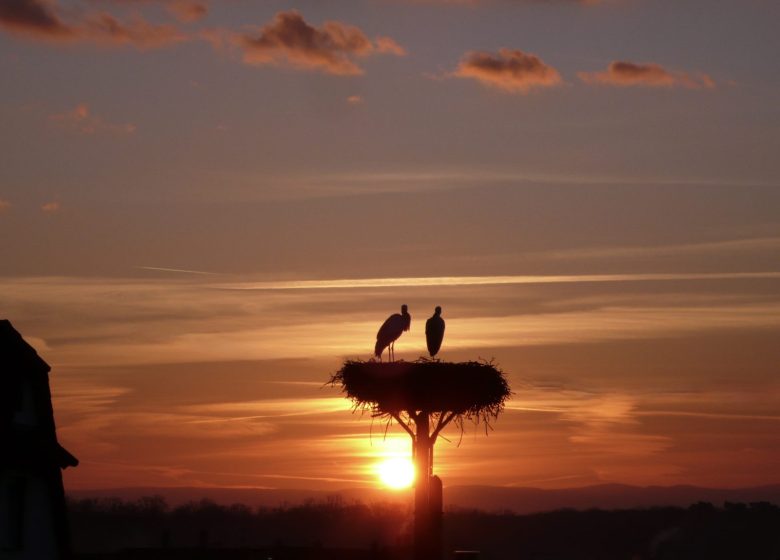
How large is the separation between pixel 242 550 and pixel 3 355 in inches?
542

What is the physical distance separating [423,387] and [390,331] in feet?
18.6

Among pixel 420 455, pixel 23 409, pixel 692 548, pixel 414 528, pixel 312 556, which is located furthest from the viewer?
pixel 692 548

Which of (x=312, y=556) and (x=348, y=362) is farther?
(x=312, y=556)

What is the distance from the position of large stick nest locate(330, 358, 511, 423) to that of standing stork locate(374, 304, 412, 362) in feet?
14.4

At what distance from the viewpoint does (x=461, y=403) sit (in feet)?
106

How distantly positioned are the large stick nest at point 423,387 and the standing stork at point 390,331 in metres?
4.40

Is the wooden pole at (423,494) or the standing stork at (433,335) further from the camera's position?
the standing stork at (433,335)

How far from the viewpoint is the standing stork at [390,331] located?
1469 inches

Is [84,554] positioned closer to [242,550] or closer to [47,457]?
[242,550]

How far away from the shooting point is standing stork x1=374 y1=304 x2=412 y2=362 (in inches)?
1469

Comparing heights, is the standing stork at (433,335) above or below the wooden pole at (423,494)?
above

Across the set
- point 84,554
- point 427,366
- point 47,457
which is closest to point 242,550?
point 84,554

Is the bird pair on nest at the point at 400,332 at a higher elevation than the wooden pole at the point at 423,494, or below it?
higher

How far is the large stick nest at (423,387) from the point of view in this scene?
32062mm
